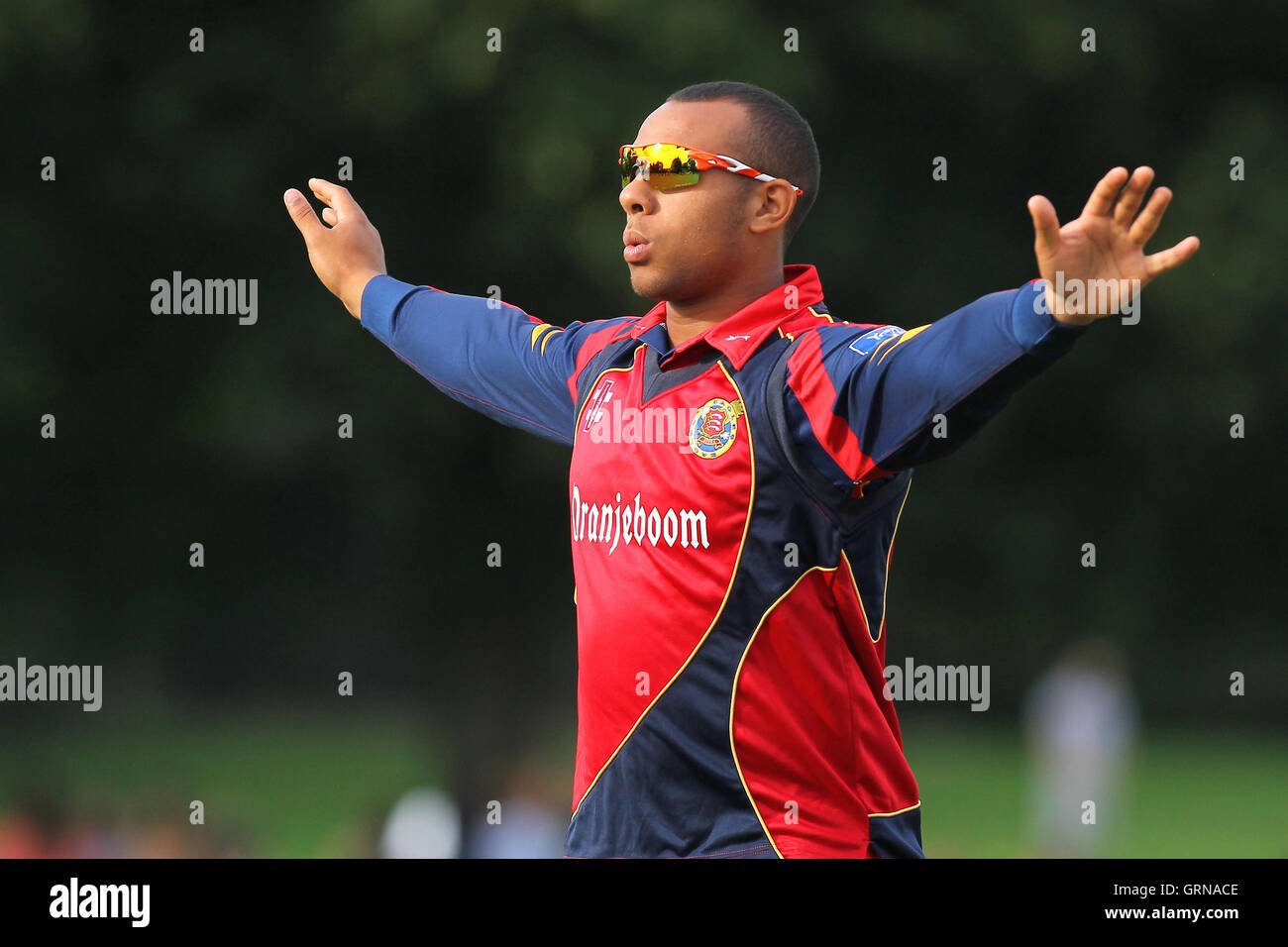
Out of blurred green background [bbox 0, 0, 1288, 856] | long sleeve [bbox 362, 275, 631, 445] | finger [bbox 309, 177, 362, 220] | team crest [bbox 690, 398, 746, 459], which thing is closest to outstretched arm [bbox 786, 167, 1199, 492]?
team crest [bbox 690, 398, 746, 459]

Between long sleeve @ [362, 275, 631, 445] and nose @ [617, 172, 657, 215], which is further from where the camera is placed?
long sleeve @ [362, 275, 631, 445]

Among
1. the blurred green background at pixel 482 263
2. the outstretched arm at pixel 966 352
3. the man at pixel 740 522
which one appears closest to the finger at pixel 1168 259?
the outstretched arm at pixel 966 352

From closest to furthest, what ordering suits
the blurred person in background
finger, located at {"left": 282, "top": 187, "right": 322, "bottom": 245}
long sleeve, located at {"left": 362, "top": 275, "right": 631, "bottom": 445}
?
long sleeve, located at {"left": 362, "top": 275, "right": 631, "bottom": 445} → finger, located at {"left": 282, "top": 187, "right": 322, "bottom": 245} → the blurred person in background

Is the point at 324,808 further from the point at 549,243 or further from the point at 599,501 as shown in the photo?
the point at 599,501

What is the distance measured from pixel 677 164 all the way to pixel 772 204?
269mm

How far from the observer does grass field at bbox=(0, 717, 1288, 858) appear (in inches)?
656

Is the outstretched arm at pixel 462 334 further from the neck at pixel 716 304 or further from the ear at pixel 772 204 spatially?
the ear at pixel 772 204

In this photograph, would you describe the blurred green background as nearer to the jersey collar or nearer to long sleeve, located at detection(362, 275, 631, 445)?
long sleeve, located at detection(362, 275, 631, 445)

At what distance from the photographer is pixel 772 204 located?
4461 mm

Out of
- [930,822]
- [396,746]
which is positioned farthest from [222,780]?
[930,822]

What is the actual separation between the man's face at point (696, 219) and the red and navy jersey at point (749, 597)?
0.66 ft

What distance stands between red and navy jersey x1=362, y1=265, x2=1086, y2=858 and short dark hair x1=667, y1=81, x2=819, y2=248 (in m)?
0.39

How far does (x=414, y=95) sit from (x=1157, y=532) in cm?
777

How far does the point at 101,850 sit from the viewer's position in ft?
34.6
